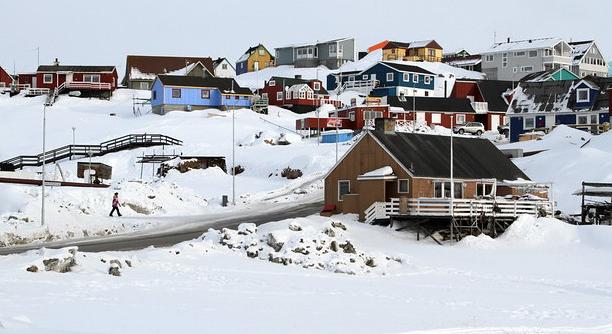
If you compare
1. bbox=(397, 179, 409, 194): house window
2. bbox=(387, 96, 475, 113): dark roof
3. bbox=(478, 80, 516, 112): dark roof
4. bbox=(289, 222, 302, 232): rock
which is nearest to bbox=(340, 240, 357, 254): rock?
bbox=(289, 222, 302, 232): rock

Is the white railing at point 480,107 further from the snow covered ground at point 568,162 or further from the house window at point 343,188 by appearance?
the house window at point 343,188

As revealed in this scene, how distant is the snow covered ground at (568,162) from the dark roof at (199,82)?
44.1 meters

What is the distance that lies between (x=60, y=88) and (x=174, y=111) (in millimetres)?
19501

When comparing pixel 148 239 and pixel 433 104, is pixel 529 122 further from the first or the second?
pixel 148 239

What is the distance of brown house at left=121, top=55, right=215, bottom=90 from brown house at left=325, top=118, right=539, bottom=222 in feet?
266

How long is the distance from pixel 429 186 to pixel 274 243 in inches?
502

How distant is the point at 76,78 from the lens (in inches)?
4545

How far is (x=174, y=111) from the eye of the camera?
105 m

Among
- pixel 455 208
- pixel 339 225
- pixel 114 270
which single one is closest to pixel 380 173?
pixel 455 208

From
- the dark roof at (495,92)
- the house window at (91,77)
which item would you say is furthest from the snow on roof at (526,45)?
the house window at (91,77)

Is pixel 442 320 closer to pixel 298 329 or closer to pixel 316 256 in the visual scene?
pixel 298 329

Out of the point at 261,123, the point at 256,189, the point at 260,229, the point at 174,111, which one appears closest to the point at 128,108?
the point at 174,111

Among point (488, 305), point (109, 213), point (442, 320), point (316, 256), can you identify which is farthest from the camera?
point (109, 213)

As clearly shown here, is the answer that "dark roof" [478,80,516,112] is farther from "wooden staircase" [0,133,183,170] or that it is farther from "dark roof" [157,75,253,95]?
"wooden staircase" [0,133,183,170]
